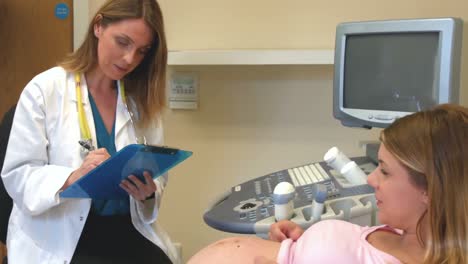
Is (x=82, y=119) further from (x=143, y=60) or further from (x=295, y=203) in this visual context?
(x=295, y=203)

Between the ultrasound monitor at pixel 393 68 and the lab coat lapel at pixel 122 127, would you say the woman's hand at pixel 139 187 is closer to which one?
the lab coat lapel at pixel 122 127

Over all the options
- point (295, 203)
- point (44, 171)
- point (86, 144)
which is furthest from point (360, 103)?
point (44, 171)

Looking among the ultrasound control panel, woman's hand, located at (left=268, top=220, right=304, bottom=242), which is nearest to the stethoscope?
the ultrasound control panel

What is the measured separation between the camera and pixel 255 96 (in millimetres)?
2205

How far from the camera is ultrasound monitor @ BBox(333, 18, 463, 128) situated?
1418mm

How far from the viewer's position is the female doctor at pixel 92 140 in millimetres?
1386

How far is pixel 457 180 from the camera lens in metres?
0.88

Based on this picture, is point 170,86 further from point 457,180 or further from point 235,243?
point 457,180

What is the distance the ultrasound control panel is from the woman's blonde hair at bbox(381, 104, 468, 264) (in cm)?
33

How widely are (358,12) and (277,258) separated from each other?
1288mm

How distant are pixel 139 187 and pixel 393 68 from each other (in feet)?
2.66

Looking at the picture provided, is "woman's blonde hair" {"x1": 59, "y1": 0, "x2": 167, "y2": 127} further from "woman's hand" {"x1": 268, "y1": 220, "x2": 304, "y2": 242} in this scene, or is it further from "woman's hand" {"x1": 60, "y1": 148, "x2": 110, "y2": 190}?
"woman's hand" {"x1": 268, "y1": 220, "x2": 304, "y2": 242}

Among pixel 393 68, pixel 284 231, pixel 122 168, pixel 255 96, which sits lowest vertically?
pixel 284 231

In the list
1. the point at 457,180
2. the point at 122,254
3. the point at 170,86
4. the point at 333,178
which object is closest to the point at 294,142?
the point at 170,86
